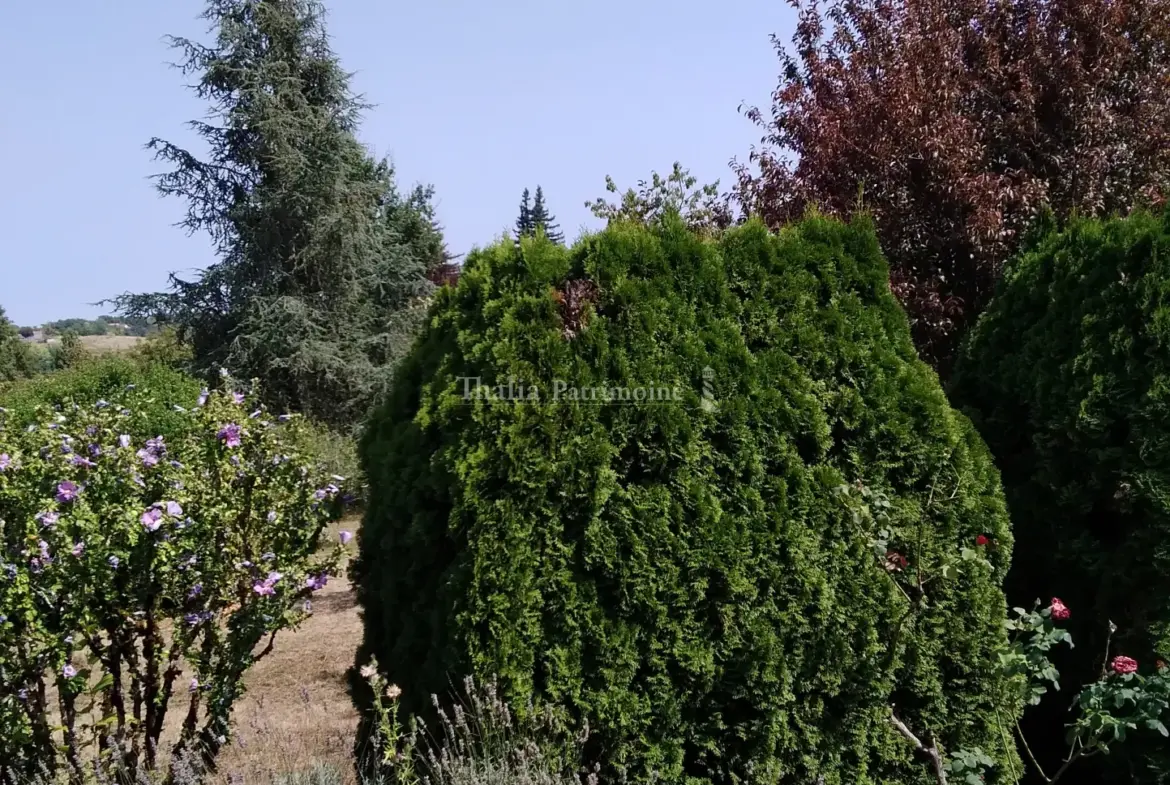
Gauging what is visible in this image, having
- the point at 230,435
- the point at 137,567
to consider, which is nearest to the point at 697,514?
the point at 230,435

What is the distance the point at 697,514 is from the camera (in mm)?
2996

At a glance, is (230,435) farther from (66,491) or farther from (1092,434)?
(1092,434)

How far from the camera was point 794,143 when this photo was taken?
693 cm

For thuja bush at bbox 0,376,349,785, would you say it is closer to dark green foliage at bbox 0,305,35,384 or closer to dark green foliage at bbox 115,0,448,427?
dark green foliage at bbox 115,0,448,427

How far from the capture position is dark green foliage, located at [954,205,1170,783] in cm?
334

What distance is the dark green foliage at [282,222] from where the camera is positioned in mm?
19203

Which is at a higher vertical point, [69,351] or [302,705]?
[69,351]

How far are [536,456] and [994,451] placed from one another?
7.78 ft

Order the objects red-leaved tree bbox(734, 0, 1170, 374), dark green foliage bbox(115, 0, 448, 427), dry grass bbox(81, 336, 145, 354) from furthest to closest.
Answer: dry grass bbox(81, 336, 145, 354) < dark green foliage bbox(115, 0, 448, 427) < red-leaved tree bbox(734, 0, 1170, 374)

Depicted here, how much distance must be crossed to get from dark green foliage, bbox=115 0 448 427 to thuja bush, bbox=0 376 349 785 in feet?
51.2

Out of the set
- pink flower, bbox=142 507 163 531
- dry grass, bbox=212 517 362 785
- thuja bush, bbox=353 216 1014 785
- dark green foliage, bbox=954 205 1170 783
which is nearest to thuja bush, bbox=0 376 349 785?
pink flower, bbox=142 507 163 531

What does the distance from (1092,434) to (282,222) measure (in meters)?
19.3

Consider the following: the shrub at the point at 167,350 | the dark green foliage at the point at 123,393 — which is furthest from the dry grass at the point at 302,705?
the shrub at the point at 167,350

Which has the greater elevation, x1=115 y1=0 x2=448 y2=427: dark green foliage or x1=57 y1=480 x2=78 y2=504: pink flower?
x1=115 y1=0 x2=448 y2=427: dark green foliage
